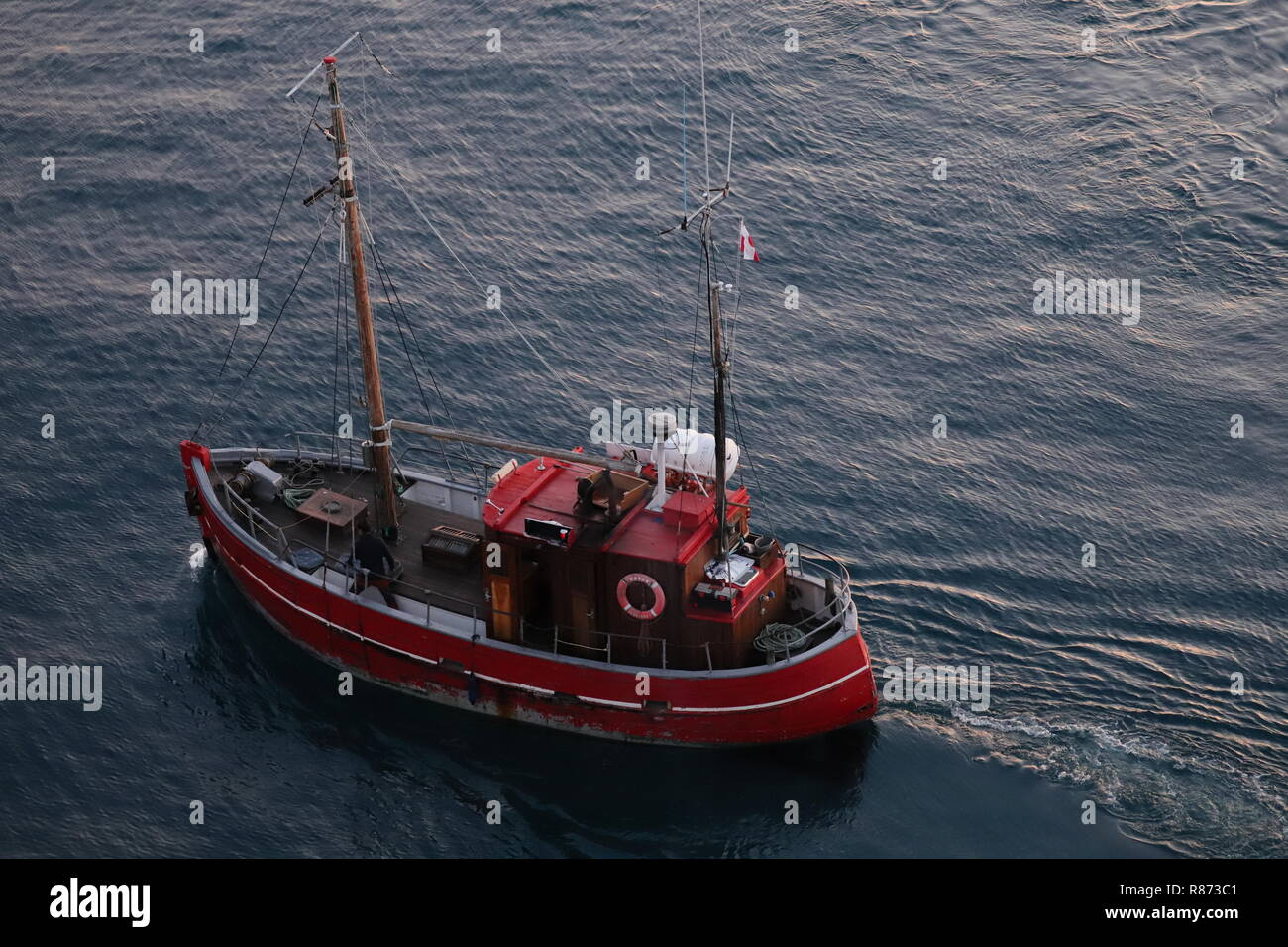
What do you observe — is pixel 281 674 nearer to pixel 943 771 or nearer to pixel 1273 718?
pixel 943 771

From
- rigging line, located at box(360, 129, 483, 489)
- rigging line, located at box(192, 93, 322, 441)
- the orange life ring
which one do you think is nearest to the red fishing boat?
the orange life ring

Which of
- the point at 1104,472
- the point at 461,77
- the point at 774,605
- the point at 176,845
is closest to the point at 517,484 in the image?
the point at 774,605

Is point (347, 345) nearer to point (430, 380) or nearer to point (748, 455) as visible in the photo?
point (430, 380)

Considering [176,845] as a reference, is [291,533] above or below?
above

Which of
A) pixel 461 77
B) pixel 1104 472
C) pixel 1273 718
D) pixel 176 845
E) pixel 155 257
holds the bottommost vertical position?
pixel 176 845

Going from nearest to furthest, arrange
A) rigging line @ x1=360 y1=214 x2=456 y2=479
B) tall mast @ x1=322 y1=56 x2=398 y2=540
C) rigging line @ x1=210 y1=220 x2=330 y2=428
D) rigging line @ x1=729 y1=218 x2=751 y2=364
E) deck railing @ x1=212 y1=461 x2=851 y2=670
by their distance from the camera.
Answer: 1. deck railing @ x1=212 y1=461 x2=851 y2=670
2. tall mast @ x1=322 y1=56 x2=398 y2=540
3. rigging line @ x1=210 y1=220 x2=330 y2=428
4. rigging line @ x1=360 y1=214 x2=456 y2=479
5. rigging line @ x1=729 y1=218 x2=751 y2=364

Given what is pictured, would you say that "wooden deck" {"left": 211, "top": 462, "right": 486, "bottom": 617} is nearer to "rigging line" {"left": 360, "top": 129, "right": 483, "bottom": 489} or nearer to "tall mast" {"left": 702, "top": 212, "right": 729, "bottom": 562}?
"rigging line" {"left": 360, "top": 129, "right": 483, "bottom": 489}

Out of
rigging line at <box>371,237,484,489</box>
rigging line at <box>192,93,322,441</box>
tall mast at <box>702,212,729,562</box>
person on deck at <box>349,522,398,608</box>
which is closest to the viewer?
tall mast at <box>702,212,729,562</box>

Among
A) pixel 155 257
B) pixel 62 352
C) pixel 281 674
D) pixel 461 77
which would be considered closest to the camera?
pixel 281 674
